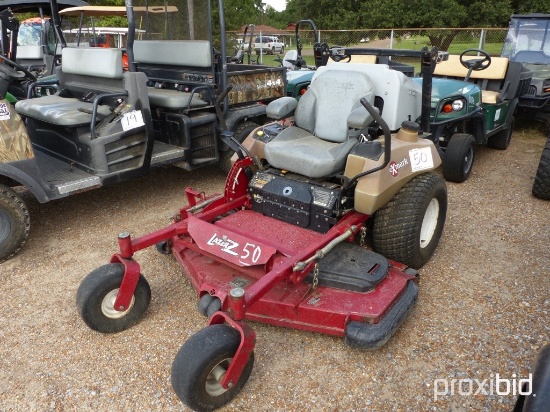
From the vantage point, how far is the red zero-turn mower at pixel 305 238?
7.30ft

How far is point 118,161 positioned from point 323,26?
22935 millimetres

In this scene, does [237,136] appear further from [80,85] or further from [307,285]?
[307,285]

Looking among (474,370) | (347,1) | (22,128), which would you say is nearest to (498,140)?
(474,370)

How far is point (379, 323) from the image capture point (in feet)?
8.18

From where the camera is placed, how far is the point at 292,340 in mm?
2701

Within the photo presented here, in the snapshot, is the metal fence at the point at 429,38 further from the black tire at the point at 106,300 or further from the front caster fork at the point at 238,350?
the front caster fork at the point at 238,350

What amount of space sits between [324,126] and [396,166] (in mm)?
729

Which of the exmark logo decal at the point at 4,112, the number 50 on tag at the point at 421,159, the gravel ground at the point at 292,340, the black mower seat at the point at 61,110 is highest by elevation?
the exmark logo decal at the point at 4,112

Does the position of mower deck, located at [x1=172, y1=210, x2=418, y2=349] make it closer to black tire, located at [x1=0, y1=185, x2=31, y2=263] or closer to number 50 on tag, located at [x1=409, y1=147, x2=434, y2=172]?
number 50 on tag, located at [x1=409, y1=147, x2=434, y2=172]

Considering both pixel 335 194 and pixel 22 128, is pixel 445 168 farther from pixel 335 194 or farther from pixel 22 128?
pixel 22 128

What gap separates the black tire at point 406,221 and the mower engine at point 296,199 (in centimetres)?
38

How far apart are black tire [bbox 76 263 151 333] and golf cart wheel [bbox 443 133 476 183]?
3688mm

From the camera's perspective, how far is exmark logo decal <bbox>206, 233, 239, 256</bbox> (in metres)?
2.74

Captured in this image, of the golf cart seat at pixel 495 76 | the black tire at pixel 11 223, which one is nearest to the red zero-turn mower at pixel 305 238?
the black tire at pixel 11 223
